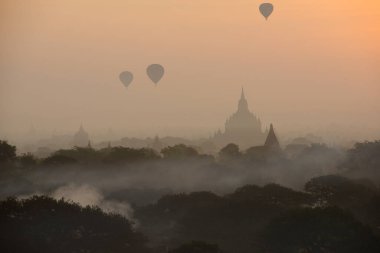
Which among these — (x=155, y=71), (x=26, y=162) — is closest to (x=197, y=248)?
(x=26, y=162)

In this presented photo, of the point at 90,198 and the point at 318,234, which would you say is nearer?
the point at 318,234

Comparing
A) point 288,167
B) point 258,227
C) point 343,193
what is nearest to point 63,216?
point 258,227

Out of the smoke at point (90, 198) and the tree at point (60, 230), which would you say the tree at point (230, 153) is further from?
the tree at point (60, 230)

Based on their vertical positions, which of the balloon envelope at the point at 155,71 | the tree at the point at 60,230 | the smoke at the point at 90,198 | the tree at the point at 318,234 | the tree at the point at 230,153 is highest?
the balloon envelope at the point at 155,71

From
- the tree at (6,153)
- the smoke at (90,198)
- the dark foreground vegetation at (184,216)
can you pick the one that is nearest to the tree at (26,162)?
the dark foreground vegetation at (184,216)

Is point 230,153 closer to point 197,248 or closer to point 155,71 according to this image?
point 155,71

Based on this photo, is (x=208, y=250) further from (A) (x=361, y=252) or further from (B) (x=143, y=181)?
(B) (x=143, y=181)

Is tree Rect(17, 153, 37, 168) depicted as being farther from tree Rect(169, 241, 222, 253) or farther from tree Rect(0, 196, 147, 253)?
tree Rect(169, 241, 222, 253)

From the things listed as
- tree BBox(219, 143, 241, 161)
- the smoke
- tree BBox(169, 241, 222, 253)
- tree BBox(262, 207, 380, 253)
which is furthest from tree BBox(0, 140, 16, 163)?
tree BBox(219, 143, 241, 161)
